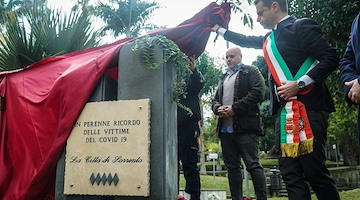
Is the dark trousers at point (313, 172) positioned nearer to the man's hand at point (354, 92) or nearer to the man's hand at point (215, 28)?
the man's hand at point (354, 92)

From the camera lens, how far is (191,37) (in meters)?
3.38

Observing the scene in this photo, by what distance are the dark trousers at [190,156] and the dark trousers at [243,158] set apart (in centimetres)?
36

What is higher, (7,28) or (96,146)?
(7,28)

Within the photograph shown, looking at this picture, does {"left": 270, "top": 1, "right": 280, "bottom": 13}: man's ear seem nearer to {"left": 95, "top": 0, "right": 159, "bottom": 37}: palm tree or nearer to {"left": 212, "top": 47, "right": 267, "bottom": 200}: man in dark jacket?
{"left": 212, "top": 47, "right": 267, "bottom": 200}: man in dark jacket

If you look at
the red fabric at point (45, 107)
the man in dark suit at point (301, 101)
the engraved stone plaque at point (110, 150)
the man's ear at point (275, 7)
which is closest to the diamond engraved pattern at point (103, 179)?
the engraved stone plaque at point (110, 150)

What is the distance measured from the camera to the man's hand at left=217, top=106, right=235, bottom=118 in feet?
12.2

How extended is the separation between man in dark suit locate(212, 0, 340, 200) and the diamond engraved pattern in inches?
51.1

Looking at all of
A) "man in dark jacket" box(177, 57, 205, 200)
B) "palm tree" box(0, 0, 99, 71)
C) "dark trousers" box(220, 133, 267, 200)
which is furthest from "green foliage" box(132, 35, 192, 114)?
"palm tree" box(0, 0, 99, 71)

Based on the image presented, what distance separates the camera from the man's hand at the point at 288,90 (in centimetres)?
254

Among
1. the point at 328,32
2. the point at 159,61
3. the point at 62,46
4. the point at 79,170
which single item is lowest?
the point at 79,170

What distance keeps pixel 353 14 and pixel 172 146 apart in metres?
4.26

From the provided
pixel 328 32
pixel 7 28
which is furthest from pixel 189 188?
pixel 328 32

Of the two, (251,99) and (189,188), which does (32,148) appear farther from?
(251,99)

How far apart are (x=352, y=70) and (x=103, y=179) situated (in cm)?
200
